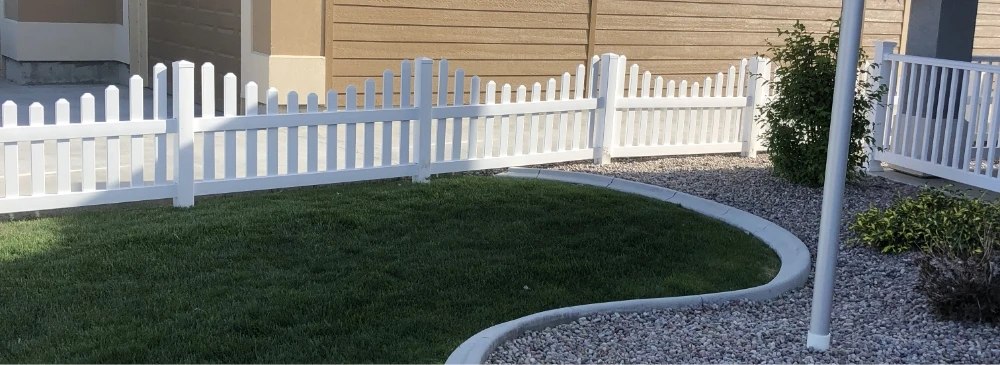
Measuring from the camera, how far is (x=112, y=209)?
7055 mm

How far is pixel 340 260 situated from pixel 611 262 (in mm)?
1577

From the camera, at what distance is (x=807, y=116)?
8.54 meters

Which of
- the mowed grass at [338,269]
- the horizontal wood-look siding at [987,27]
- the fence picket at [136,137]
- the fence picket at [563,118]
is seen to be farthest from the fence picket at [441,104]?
the horizontal wood-look siding at [987,27]

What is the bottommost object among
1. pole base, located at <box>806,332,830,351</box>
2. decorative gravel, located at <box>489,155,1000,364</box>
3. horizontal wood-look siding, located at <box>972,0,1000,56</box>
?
decorative gravel, located at <box>489,155,1000,364</box>

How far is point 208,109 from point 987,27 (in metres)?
→ 14.6

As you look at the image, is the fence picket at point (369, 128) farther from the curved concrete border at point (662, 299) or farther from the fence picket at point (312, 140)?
the curved concrete border at point (662, 299)

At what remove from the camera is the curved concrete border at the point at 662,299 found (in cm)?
460

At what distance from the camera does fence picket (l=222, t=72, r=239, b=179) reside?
7078mm

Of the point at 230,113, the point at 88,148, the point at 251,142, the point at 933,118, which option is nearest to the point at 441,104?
the point at 251,142

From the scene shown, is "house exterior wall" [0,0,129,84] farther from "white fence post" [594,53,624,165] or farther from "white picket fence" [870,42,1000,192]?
"white picket fence" [870,42,1000,192]

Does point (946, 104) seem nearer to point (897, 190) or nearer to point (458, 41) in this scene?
point (897, 190)

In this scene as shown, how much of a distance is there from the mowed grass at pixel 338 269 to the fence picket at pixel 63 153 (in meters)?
0.23

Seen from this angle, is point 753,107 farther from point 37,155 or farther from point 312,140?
Answer: point 37,155

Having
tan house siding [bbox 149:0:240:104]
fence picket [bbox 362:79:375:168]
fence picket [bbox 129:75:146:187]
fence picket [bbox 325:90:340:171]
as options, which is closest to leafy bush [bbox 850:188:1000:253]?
fence picket [bbox 362:79:375:168]
